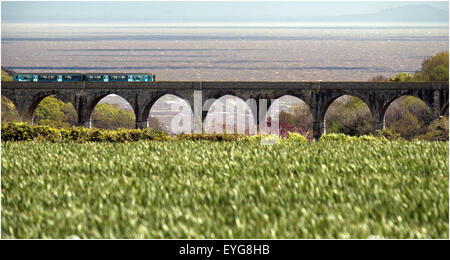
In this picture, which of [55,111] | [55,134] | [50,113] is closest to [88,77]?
[55,134]

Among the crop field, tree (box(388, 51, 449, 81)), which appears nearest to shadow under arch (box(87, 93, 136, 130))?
tree (box(388, 51, 449, 81))

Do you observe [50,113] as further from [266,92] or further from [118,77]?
[266,92]

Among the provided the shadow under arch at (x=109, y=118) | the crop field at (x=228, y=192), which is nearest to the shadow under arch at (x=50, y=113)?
the shadow under arch at (x=109, y=118)

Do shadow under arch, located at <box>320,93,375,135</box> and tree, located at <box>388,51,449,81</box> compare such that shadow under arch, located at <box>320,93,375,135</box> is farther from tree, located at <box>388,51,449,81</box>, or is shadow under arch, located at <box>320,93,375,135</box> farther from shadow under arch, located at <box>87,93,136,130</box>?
shadow under arch, located at <box>87,93,136,130</box>

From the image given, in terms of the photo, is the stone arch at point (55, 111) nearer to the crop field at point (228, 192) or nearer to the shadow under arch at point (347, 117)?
the shadow under arch at point (347, 117)
